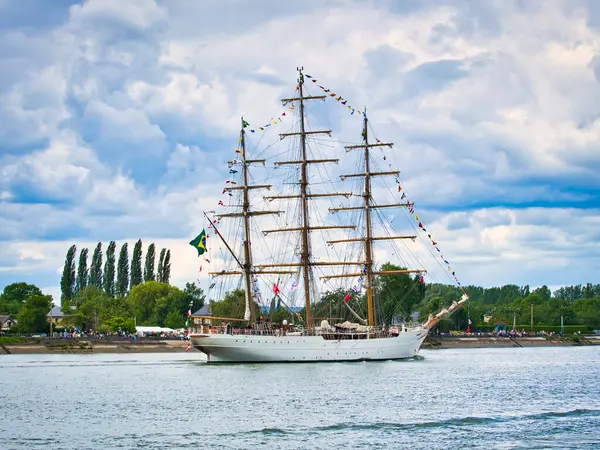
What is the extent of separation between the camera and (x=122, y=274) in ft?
644

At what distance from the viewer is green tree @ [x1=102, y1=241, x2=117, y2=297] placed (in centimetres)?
19512

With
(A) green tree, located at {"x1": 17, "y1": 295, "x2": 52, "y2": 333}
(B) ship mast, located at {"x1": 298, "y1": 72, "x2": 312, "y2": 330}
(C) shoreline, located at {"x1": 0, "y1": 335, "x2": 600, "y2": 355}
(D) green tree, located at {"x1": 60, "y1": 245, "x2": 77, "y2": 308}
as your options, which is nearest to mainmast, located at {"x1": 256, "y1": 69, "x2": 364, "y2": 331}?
(B) ship mast, located at {"x1": 298, "y1": 72, "x2": 312, "y2": 330}

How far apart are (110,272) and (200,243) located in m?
109

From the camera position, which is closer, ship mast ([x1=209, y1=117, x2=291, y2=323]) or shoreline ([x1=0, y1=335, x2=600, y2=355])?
ship mast ([x1=209, y1=117, x2=291, y2=323])

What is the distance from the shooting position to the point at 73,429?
46812mm

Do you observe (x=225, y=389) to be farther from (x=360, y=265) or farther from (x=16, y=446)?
(x=360, y=265)

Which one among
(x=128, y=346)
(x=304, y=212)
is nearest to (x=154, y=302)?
(x=128, y=346)

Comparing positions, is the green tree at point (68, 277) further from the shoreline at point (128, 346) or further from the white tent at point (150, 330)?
the shoreline at point (128, 346)

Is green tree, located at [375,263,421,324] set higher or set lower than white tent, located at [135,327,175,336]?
higher

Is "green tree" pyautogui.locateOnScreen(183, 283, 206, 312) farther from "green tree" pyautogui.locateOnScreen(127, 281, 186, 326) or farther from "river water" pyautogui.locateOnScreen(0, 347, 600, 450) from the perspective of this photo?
"river water" pyautogui.locateOnScreen(0, 347, 600, 450)

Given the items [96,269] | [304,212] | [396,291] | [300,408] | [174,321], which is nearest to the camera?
[300,408]

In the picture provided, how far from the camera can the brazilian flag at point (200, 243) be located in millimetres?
92750

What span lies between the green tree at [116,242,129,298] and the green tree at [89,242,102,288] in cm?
428

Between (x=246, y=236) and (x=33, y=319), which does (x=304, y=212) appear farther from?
(x=33, y=319)
